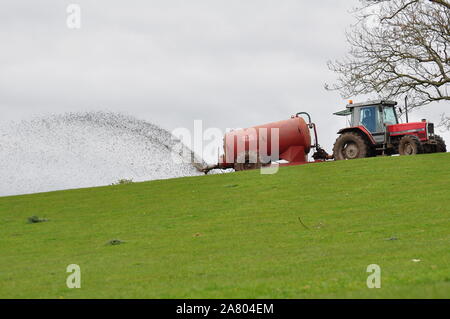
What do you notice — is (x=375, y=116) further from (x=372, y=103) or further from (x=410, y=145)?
(x=410, y=145)

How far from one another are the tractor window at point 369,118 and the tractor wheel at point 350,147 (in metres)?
0.66

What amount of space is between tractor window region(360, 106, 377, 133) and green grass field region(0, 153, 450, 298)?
3691 mm

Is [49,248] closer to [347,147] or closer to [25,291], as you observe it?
[25,291]

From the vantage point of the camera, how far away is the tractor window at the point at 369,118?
116 ft

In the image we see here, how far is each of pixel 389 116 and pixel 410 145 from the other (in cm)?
221

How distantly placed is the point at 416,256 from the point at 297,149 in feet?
80.2

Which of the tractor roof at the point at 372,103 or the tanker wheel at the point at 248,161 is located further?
the tanker wheel at the point at 248,161

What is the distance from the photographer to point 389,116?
35.8 m

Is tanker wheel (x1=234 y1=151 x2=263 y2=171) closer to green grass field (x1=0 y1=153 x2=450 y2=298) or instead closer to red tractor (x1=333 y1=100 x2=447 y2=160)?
green grass field (x1=0 y1=153 x2=450 y2=298)

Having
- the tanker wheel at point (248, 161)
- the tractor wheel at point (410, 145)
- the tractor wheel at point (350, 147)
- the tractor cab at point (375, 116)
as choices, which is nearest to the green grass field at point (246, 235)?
the tractor wheel at point (410, 145)

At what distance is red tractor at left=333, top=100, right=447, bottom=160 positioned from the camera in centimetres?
3503

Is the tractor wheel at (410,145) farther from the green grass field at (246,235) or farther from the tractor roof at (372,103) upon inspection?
the tractor roof at (372,103)

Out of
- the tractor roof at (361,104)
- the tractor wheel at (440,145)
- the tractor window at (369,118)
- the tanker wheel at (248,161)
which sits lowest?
the tanker wheel at (248,161)
